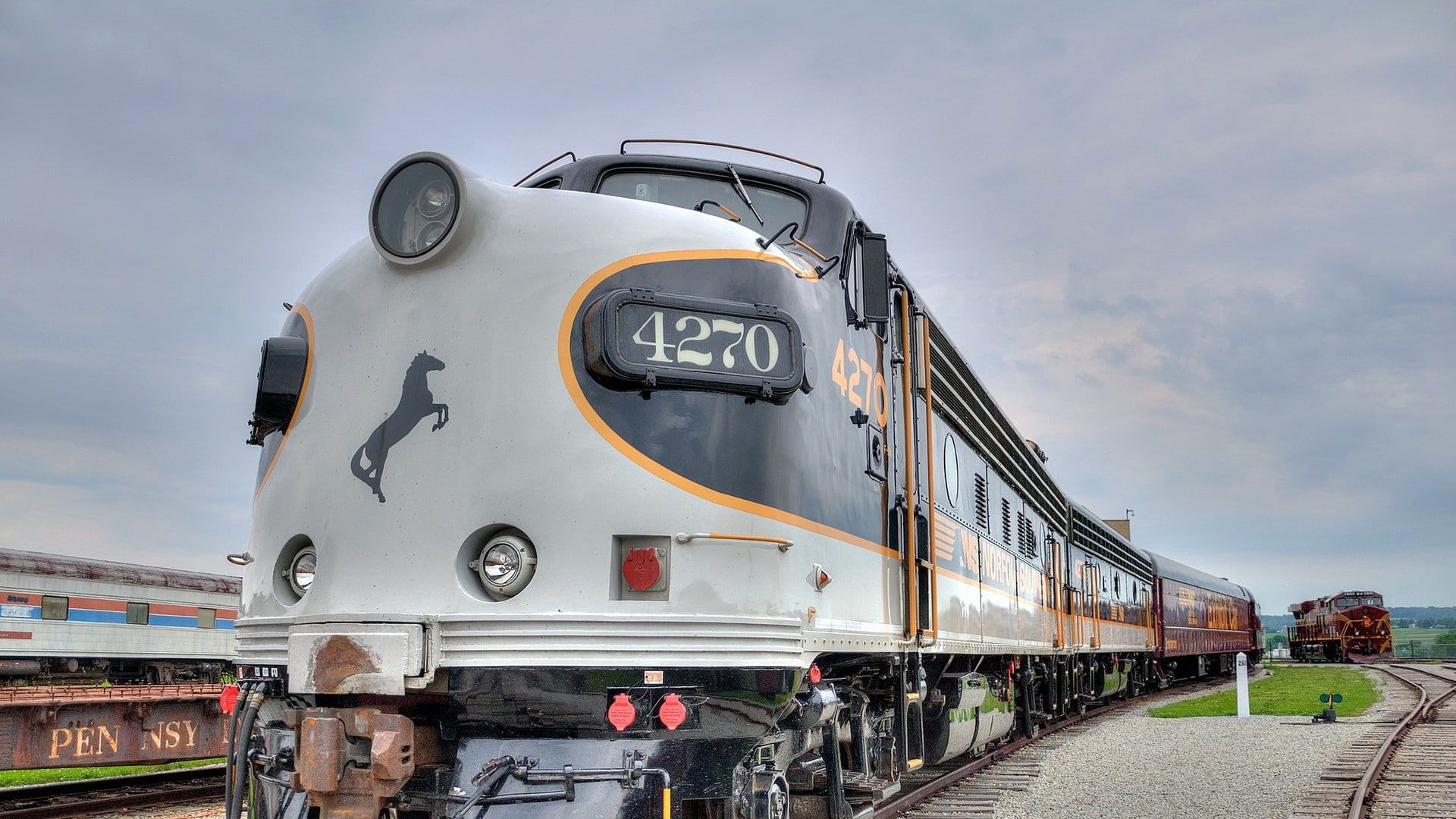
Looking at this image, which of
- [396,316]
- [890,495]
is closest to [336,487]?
[396,316]

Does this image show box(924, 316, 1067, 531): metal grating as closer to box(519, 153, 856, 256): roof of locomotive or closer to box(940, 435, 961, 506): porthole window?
box(940, 435, 961, 506): porthole window

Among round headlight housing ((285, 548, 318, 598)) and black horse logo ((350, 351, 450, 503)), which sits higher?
black horse logo ((350, 351, 450, 503))

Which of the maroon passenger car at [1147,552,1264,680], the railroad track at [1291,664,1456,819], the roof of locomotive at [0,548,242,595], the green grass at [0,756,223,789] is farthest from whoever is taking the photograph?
the maroon passenger car at [1147,552,1264,680]

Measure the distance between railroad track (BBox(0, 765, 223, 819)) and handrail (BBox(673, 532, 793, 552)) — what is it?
714 centimetres

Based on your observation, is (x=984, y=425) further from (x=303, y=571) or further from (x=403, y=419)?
(x=303, y=571)

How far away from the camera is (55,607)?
2439 centimetres

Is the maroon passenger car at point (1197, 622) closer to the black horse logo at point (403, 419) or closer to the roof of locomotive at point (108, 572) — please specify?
the roof of locomotive at point (108, 572)

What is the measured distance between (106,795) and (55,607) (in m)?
16.7

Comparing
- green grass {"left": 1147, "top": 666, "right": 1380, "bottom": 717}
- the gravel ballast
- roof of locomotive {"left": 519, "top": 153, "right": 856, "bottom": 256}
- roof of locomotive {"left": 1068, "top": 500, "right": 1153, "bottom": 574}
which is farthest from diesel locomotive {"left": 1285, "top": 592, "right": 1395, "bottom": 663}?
roof of locomotive {"left": 519, "top": 153, "right": 856, "bottom": 256}

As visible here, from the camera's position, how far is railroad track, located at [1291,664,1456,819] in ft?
29.3

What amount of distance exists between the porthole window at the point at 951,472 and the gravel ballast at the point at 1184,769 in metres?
2.44

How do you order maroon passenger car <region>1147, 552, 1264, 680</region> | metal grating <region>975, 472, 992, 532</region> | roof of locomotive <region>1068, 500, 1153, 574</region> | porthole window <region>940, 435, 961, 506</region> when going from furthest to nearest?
maroon passenger car <region>1147, 552, 1264, 680</region> → roof of locomotive <region>1068, 500, 1153, 574</region> → metal grating <region>975, 472, 992, 532</region> → porthole window <region>940, 435, 961, 506</region>

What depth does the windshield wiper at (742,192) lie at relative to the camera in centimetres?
564

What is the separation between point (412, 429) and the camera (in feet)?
14.8
